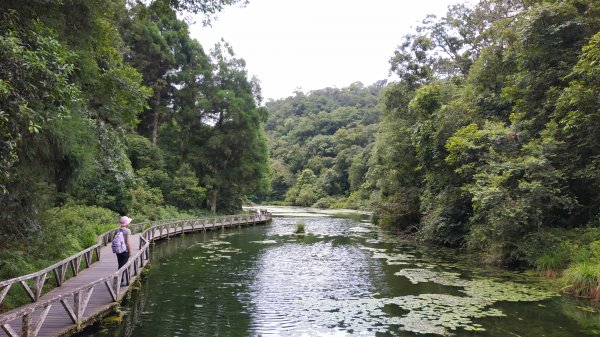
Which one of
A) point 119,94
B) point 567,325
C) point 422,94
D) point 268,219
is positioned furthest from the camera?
point 268,219

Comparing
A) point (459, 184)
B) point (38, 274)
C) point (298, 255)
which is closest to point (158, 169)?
point (298, 255)

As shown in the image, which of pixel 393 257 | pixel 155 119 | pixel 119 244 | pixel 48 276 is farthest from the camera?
pixel 155 119

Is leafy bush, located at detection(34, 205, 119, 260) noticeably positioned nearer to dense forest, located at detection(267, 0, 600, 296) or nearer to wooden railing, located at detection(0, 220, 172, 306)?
wooden railing, located at detection(0, 220, 172, 306)

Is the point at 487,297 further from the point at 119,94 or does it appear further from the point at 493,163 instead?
the point at 119,94

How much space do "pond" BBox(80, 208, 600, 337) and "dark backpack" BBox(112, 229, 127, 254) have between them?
134 centimetres

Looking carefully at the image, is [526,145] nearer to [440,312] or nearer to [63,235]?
[440,312]

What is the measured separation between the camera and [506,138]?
658 inches

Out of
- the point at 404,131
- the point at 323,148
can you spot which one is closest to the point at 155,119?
the point at 404,131

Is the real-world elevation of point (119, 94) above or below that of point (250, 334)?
above

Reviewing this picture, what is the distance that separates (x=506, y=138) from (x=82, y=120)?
1553 centimetres

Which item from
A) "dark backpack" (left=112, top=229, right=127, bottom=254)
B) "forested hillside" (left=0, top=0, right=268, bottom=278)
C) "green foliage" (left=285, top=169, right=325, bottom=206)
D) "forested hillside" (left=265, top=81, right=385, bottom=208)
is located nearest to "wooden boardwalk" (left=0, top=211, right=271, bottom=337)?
"dark backpack" (left=112, top=229, right=127, bottom=254)

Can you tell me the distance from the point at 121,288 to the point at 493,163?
1355cm

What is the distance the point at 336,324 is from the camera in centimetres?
919

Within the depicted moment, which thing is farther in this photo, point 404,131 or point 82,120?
point 404,131
